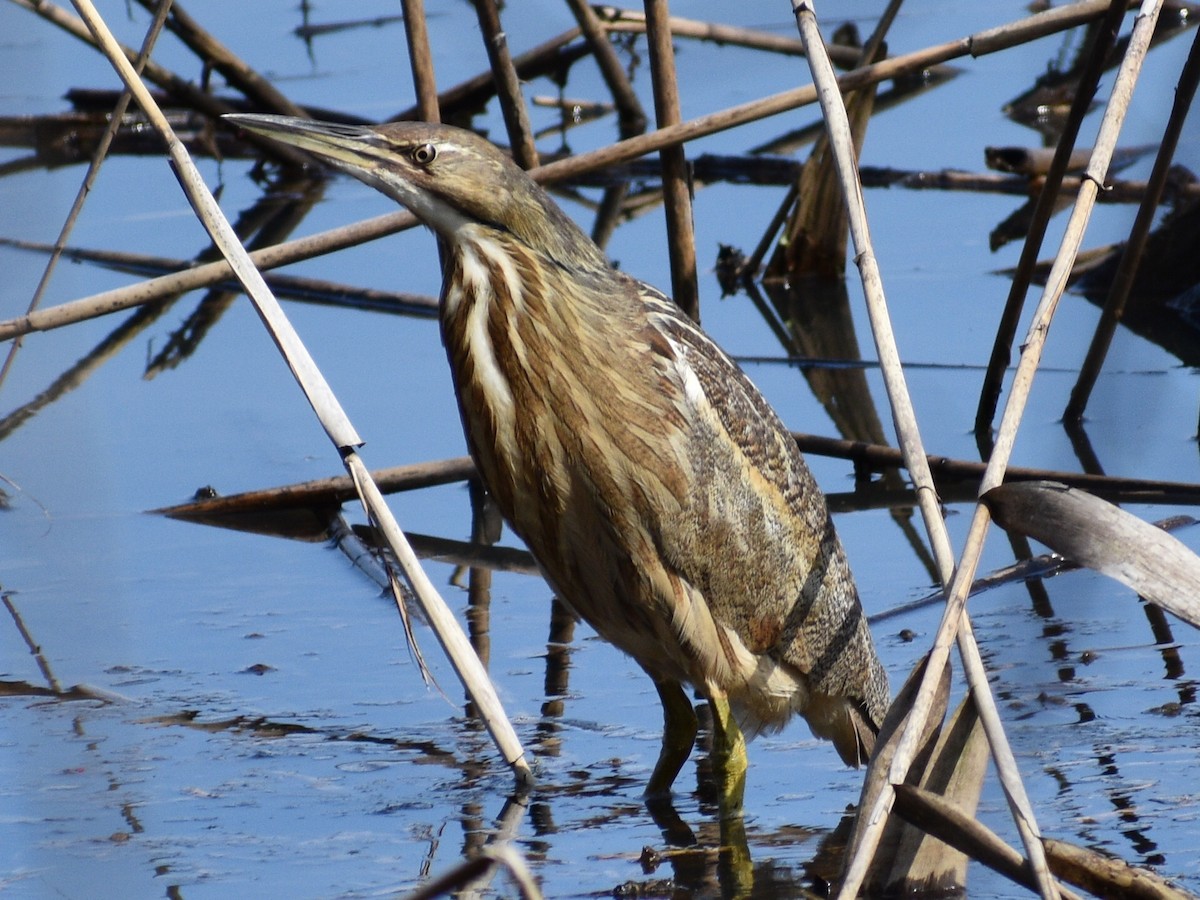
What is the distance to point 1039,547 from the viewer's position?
4.66 meters

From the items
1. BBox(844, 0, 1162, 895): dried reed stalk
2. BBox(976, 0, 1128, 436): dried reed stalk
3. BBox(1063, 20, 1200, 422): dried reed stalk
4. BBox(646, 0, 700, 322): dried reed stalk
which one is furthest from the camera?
BBox(646, 0, 700, 322): dried reed stalk

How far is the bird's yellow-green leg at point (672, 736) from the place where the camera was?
3455 millimetres

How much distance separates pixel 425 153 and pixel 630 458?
0.67 m

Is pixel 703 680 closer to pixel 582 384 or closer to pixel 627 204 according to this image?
pixel 582 384

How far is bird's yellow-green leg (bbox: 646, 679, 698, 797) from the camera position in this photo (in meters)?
3.46

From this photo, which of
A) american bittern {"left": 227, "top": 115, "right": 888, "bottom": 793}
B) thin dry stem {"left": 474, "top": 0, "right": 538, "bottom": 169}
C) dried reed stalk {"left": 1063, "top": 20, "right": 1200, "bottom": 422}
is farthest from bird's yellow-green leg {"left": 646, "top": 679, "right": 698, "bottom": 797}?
thin dry stem {"left": 474, "top": 0, "right": 538, "bottom": 169}

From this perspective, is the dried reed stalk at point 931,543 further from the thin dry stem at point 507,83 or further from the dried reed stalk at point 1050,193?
the thin dry stem at point 507,83

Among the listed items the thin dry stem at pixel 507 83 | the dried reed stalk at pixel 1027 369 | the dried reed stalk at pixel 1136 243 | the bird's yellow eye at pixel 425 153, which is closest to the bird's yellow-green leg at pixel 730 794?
the dried reed stalk at pixel 1027 369

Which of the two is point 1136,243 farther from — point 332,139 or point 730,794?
point 332,139

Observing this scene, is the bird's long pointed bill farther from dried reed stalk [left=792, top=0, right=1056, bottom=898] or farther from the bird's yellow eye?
dried reed stalk [left=792, top=0, right=1056, bottom=898]

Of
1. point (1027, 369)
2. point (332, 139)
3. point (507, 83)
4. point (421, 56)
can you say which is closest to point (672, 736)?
point (1027, 369)

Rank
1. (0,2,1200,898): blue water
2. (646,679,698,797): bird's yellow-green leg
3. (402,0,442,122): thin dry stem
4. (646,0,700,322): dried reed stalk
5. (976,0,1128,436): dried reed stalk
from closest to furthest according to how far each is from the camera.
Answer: (0,2,1200,898): blue water, (646,679,698,797): bird's yellow-green leg, (976,0,1128,436): dried reed stalk, (402,0,442,122): thin dry stem, (646,0,700,322): dried reed stalk

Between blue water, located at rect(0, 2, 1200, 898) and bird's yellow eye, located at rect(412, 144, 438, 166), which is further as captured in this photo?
blue water, located at rect(0, 2, 1200, 898)

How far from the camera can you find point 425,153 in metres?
3.02
